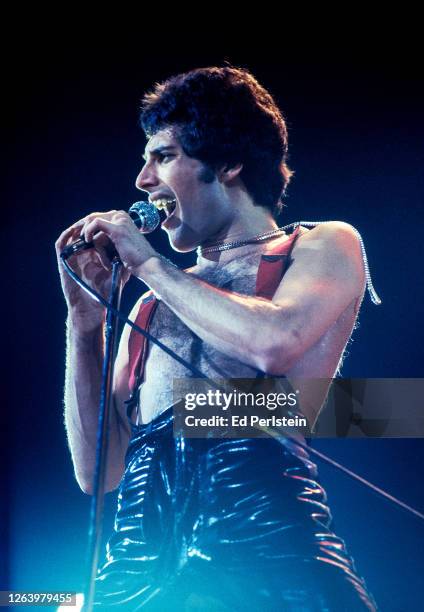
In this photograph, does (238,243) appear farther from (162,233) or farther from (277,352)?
(162,233)

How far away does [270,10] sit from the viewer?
7.55 feet

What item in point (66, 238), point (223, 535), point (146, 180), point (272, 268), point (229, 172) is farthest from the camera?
point (229, 172)

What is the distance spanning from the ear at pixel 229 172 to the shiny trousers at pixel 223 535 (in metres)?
0.61

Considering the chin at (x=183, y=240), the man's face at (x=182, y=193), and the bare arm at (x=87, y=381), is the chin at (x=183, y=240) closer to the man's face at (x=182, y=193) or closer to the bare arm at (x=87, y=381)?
the man's face at (x=182, y=193)

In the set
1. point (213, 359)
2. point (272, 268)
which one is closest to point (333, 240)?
point (272, 268)

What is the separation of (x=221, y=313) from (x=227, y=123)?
2.08 feet

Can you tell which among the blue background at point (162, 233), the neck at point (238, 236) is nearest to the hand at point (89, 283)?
the neck at point (238, 236)

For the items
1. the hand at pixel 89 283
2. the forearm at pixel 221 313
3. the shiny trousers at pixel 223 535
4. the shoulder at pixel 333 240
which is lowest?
the shiny trousers at pixel 223 535

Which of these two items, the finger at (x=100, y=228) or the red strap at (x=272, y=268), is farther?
the red strap at (x=272, y=268)

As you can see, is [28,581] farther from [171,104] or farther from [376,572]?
[171,104]

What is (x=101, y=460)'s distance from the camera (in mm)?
1142

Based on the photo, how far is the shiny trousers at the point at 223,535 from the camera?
126 centimetres

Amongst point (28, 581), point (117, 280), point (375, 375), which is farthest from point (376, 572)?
point (117, 280)

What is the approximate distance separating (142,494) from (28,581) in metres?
0.97
